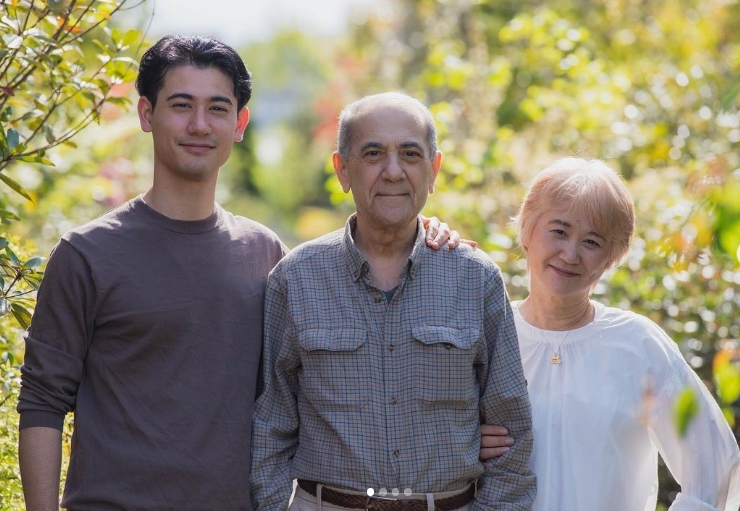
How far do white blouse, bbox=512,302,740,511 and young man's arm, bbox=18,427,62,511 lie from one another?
4.83ft

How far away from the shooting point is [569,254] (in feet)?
10.4

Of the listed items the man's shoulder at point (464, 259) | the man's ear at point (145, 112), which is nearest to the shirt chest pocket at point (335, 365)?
the man's shoulder at point (464, 259)

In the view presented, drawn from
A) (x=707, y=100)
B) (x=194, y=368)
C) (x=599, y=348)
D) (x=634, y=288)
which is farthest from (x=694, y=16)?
(x=194, y=368)

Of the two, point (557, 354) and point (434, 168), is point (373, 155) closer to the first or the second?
point (434, 168)

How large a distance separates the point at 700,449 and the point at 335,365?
1189 millimetres

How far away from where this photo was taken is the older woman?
309 centimetres

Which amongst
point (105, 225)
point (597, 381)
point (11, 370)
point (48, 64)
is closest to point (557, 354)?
point (597, 381)

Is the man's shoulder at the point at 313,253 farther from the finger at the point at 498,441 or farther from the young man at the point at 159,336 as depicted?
the finger at the point at 498,441

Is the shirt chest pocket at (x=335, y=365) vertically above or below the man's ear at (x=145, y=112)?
below

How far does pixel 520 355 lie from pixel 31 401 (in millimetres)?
1505

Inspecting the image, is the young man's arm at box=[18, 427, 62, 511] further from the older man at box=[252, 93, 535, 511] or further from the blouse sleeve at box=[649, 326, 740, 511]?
the blouse sleeve at box=[649, 326, 740, 511]

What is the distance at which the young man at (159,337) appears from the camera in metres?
2.79

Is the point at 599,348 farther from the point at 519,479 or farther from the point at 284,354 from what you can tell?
the point at 284,354

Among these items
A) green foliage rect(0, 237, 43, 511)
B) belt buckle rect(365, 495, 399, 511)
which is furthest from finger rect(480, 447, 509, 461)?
green foliage rect(0, 237, 43, 511)
